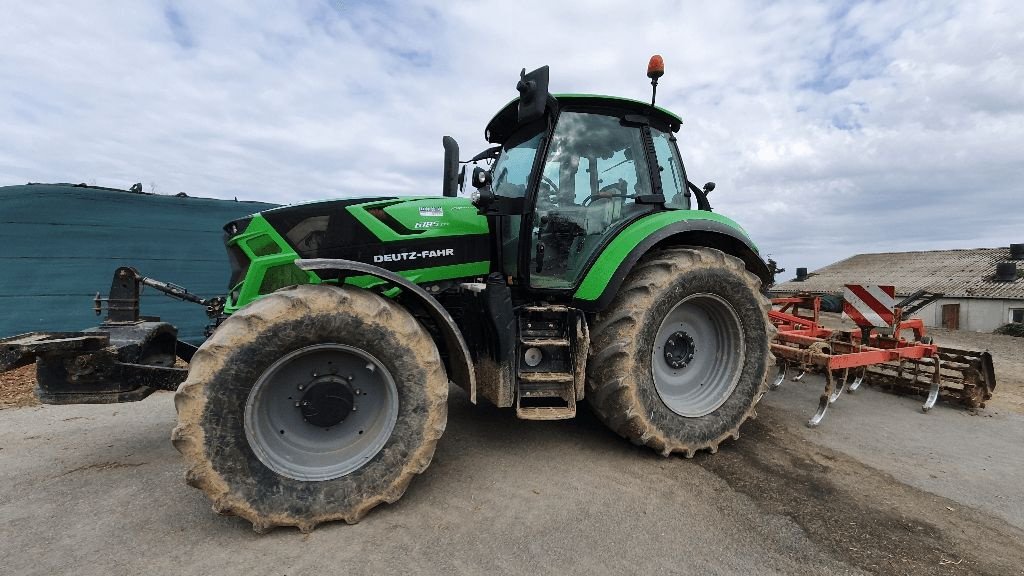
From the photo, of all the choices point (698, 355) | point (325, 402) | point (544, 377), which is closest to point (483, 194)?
point (544, 377)

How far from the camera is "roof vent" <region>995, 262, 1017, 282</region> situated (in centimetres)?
1426

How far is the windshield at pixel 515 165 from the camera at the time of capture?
11.4 feet

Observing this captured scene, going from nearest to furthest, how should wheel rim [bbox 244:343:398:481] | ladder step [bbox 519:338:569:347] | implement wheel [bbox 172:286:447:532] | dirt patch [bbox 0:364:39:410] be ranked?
implement wheel [bbox 172:286:447:532], wheel rim [bbox 244:343:398:481], ladder step [bbox 519:338:569:347], dirt patch [bbox 0:364:39:410]

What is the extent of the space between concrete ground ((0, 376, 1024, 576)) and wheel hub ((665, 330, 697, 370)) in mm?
691

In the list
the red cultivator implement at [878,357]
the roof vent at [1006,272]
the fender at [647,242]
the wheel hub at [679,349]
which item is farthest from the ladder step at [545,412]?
the roof vent at [1006,272]

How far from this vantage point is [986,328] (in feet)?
43.2

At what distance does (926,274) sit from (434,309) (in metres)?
20.8

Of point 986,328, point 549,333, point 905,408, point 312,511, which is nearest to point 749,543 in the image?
point 549,333

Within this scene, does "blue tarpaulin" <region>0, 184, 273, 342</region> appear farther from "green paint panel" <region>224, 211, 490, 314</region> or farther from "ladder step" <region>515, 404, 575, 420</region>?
"ladder step" <region>515, 404, 575, 420</region>

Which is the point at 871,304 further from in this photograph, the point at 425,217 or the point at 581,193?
the point at 425,217

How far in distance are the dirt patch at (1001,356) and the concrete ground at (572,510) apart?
1.99m

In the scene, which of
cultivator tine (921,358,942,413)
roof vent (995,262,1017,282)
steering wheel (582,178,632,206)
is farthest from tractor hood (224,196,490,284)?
roof vent (995,262,1017,282)

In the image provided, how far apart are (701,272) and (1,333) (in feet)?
27.4

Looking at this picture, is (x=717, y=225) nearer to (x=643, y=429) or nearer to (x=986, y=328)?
(x=643, y=429)
